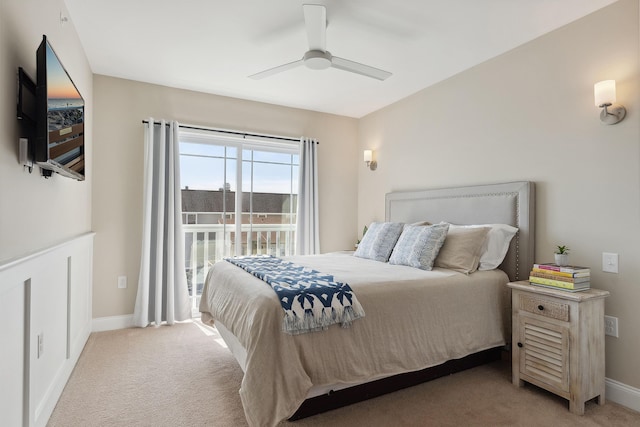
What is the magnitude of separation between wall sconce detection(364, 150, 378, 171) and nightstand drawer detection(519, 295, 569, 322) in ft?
8.90

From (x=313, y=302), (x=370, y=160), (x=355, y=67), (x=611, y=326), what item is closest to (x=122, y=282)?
(x=313, y=302)

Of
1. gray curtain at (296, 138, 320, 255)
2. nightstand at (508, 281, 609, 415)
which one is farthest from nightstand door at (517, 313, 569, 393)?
gray curtain at (296, 138, 320, 255)

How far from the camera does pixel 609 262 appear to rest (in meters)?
2.29

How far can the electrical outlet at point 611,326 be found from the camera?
227cm

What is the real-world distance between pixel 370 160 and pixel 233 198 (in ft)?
6.24

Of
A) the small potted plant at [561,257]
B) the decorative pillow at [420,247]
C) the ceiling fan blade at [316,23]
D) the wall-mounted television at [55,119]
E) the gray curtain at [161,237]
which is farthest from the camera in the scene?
the gray curtain at [161,237]

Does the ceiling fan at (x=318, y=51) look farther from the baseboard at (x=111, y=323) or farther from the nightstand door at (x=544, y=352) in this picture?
the baseboard at (x=111, y=323)

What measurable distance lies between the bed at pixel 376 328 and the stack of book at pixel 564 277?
37cm

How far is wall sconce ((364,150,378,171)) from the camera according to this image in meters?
4.64

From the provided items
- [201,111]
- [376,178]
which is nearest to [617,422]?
[376,178]

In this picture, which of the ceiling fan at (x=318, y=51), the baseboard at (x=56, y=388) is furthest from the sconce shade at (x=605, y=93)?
the baseboard at (x=56, y=388)

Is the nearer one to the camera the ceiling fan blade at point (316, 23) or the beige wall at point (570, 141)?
the ceiling fan blade at point (316, 23)

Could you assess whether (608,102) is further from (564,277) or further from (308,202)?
(308,202)

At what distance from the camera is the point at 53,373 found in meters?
2.05
